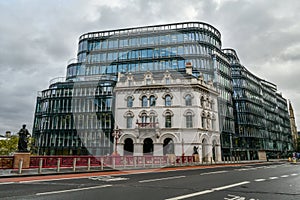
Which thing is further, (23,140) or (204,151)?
(204,151)

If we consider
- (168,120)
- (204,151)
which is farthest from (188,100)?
(204,151)

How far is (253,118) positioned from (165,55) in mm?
28221

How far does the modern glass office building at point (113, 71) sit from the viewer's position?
1836 inches

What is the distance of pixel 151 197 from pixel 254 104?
6241cm

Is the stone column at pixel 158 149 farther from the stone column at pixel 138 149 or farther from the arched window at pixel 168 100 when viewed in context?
Answer: the arched window at pixel 168 100

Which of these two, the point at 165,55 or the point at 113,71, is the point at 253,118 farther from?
the point at 113,71

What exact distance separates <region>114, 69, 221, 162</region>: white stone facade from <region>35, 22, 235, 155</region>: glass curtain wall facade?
8.61m

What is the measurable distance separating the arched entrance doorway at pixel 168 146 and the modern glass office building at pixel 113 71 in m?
11.4

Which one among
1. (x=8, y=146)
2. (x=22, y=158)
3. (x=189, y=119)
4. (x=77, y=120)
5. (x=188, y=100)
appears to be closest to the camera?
(x=22, y=158)

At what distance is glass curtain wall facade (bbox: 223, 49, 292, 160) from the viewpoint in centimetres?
5616

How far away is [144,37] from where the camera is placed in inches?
2141

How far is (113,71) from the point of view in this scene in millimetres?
53469

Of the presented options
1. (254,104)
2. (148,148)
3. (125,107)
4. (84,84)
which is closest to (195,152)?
(148,148)

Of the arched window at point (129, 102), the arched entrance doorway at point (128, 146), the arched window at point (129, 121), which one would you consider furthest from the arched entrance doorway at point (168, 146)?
the arched window at point (129, 102)
